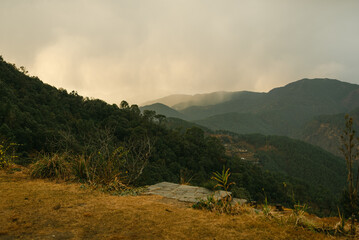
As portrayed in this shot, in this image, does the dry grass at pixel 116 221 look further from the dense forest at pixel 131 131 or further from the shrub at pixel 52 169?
the dense forest at pixel 131 131

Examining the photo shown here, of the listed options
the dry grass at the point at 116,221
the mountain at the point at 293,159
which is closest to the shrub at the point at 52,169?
the dry grass at the point at 116,221

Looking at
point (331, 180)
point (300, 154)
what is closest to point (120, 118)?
point (331, 180)

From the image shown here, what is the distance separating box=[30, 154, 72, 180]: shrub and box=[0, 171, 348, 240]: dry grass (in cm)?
150

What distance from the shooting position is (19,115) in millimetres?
17797

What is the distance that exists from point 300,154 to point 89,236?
333ft

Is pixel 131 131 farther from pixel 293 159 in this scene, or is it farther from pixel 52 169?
pixel 293 159

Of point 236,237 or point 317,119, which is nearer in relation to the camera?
point 236,237

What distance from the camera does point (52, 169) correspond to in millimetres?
5648

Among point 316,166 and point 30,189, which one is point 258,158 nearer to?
point 316,166

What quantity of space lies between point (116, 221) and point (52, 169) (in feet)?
12.5

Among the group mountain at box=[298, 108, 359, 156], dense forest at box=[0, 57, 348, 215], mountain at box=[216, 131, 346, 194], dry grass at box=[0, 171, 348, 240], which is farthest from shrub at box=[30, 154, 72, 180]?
mountain at box=[298, 108, 359, 156]

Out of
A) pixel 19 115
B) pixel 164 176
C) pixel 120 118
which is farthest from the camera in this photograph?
pixel 120 118

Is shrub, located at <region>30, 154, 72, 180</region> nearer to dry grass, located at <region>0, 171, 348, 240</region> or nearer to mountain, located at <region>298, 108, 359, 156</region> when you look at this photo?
dry grass, located at <region>0, 171, 348, 240</region>

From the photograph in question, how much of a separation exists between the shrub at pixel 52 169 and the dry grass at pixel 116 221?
1.50m
